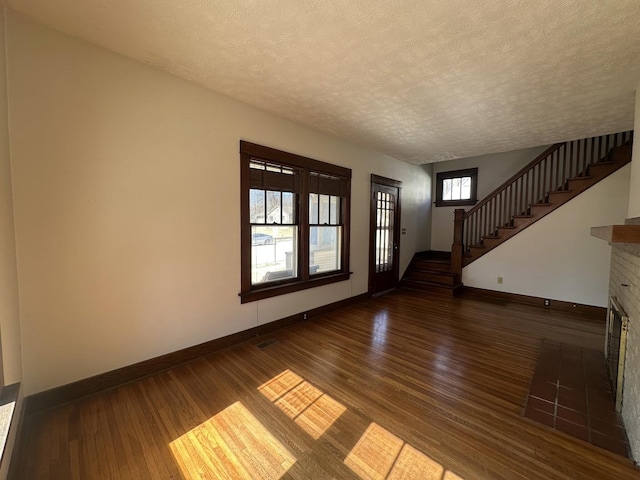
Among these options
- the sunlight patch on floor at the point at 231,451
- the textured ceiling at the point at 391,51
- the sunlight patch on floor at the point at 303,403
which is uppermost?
the textured ceiling at the point at 391,51

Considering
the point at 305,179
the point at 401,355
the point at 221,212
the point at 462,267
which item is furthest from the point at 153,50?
the point at 462,267

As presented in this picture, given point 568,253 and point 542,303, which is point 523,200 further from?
point 542,303

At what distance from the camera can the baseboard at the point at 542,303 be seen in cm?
435

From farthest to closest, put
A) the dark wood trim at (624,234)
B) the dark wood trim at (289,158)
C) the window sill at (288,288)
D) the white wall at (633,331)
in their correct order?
the window sill at (288,288) → the dark wood trim at (289,158) → the white wall at (633,331) → the dark wood trim at (624,234)

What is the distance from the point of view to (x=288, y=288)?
3699mm

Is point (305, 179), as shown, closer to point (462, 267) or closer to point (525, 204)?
point (462, 267)

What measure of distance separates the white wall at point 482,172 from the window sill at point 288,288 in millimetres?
3687

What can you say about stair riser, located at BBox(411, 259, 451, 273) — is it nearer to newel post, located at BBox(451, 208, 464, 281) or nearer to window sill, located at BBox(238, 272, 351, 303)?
newel post, located at BBox(451, 208, 464, 281)

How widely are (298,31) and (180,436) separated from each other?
2945 millimetres

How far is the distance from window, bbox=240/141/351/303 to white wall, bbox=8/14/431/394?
19cm

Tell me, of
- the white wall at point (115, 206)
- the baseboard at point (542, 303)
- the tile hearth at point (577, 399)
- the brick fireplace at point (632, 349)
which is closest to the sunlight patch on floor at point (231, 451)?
the white wall at point (115, 206)

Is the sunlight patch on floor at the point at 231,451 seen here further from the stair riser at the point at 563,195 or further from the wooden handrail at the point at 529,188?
the stair riser at the point at 563,195

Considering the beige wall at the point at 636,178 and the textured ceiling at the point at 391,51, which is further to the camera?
the beige wall at the point at 636,178

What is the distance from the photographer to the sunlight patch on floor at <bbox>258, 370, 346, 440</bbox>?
6.32 ft
